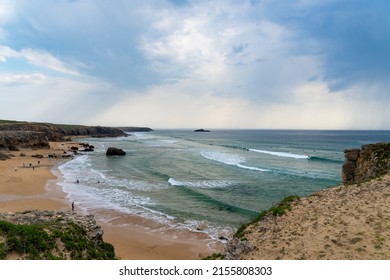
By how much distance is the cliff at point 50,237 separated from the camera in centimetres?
874

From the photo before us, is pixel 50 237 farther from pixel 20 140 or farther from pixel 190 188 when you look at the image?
pixel 20 140

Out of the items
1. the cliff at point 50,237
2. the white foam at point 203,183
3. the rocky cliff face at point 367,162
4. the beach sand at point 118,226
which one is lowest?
the beach sand at point 118,226

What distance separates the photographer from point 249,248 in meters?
9.80

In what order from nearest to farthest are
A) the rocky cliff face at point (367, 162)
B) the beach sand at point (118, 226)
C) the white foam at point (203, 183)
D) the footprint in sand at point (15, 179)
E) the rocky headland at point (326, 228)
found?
the rocky headland at point (326, 228), the rocky cliff face at point (367, 162), the beach sand at point (118, 226), the white foam at point (203, 183), the footprint in sand at point (15, 179)

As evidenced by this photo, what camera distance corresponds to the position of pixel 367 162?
18.1m

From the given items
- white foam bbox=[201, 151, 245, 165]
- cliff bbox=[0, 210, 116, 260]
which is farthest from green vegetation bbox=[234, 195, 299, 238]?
white foam bbox=[201, 151, 245, 165]

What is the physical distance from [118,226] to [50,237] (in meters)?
12.0

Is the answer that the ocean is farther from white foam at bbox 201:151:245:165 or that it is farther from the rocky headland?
the rocky headland

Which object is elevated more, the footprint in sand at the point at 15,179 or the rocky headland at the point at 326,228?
the rocky headland at the point at 326,228

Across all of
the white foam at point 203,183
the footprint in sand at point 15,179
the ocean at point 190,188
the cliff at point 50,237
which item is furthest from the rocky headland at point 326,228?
the footprint in sand at point 15,179

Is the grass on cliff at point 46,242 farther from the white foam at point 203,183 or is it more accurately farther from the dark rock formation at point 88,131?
the dark rock formation at point 88,131

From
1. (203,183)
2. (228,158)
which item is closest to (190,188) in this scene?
(203,183)

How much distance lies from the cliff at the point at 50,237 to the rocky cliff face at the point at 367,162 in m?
13.7

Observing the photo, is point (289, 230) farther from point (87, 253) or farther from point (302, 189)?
point (302, 189)
